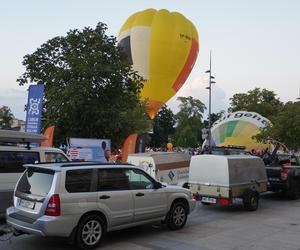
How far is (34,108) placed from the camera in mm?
19891

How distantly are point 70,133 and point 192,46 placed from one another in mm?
23963

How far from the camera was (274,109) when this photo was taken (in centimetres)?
8575

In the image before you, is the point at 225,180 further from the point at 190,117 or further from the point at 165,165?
the point at 190,117

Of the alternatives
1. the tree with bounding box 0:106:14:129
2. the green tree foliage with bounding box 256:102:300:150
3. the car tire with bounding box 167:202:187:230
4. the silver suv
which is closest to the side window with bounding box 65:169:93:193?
the silver suv

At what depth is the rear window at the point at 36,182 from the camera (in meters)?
8.51

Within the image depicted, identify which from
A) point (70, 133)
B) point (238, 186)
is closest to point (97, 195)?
point (238, 186)

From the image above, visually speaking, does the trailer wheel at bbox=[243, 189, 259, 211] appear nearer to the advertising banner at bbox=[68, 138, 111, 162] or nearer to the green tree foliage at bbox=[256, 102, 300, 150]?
the advertising banner at bbox=[68, 138, 111, 162]

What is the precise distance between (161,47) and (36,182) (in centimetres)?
3559

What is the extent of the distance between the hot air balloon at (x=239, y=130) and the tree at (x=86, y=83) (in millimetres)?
35062

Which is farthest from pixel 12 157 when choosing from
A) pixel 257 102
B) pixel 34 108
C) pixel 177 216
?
pixel 257 102

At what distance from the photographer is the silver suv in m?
8.25

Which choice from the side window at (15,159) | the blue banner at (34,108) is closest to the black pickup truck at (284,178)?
the side window at (15,159)

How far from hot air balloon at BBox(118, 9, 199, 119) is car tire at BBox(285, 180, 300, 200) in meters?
26.2

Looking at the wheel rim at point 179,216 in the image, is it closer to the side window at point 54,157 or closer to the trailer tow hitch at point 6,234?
the side window at point 54,157
